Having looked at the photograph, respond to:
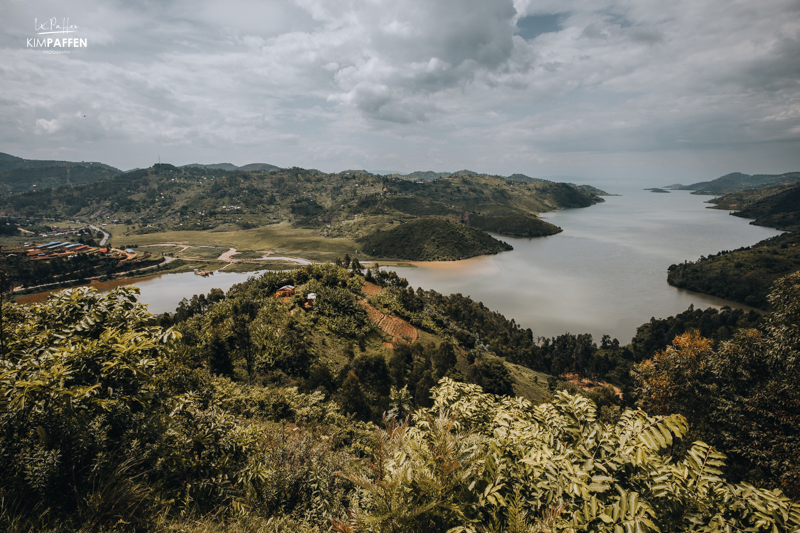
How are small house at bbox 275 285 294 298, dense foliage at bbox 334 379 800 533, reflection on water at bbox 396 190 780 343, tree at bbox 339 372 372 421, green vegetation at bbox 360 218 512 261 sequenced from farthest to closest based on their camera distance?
green vegetation at bbox 360 218 512 261 → reflection on water at bbox 396 190 780 343 → small house at bbox 275 285 294 298 → tree at bbox 339 372 372 421 → dense foliage at bbox 334 379 800 533

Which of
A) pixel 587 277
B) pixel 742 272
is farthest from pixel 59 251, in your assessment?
pixel 742 272

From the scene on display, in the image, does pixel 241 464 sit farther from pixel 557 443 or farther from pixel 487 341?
pixel 487 341

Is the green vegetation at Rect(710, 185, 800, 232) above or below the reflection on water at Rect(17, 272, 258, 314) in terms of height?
above

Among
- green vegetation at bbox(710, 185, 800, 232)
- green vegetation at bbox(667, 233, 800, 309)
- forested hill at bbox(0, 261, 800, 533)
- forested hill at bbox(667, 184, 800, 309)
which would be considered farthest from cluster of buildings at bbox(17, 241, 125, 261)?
green vegetation at bbox(710, 185, 800, 232)

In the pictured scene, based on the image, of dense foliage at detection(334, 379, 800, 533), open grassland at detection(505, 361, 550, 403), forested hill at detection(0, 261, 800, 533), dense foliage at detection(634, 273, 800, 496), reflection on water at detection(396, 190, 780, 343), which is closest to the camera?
dense foliage at detection(334, 379, 800, 533)

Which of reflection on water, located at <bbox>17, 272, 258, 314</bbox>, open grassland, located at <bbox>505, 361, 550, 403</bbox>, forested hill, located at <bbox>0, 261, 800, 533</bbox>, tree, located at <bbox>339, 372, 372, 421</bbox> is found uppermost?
forested hill, located at <bbox>0, 261, 800, 533</bbox>

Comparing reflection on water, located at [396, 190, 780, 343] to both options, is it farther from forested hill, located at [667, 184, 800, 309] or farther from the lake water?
forested hill, located at [667, 184, 800, 309]

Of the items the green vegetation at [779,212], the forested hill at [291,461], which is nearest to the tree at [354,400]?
the forested hill at [291,461]

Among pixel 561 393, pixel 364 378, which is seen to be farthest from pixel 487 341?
pixel 561 393

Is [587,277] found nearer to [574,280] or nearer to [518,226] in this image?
[574,280]
